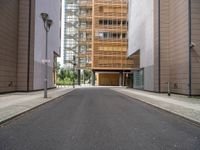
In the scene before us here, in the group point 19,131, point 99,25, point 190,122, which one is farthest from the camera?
point 99,25

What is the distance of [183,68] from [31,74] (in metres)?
17.0

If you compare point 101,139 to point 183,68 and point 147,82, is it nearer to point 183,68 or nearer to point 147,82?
point 183,68

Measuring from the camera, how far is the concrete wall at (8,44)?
27984 mm

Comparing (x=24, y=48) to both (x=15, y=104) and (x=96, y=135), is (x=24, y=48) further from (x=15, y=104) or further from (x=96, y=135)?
(x=96, y=135)

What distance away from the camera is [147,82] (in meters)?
39.9

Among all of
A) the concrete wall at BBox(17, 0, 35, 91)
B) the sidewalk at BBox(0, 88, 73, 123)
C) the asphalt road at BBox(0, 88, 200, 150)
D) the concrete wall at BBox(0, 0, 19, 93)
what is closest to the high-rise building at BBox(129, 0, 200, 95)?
the sidewalk at BBox(0, 88, 73, 123)

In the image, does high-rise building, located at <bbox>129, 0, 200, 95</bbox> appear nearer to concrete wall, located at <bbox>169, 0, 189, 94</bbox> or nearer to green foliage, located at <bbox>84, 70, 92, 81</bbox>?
concrete wall, located at <bbox>169, 0, 189, 94</bbox>

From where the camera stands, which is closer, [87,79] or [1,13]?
[1,13]

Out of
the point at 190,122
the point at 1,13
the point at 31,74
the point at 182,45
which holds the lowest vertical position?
the point at 190,122

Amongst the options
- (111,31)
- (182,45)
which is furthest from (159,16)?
(111,31)

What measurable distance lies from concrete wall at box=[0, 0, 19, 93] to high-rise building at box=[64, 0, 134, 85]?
157 ft

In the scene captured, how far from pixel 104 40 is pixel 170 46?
48.8m

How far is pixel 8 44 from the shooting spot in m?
29.8

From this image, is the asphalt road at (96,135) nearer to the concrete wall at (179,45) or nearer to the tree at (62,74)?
the concrete wall at (179,45)
